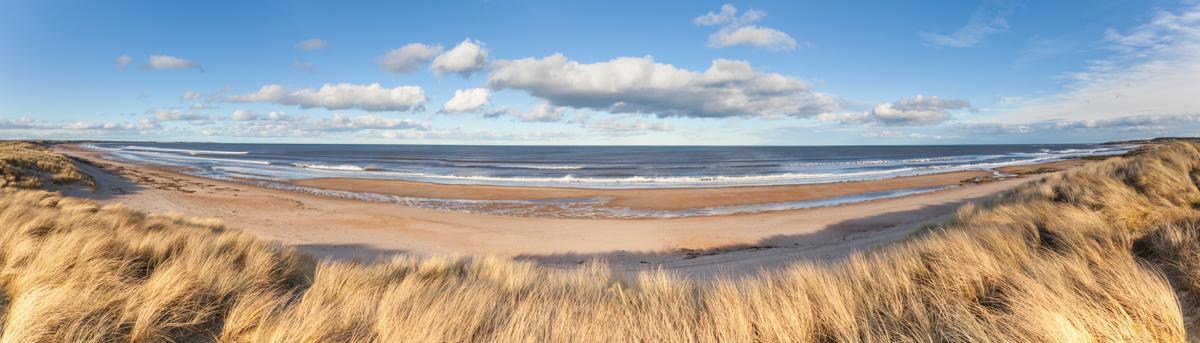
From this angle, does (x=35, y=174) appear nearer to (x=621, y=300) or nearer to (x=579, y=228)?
(x=579, y=228)

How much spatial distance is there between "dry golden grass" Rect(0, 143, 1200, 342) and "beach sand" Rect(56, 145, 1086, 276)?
365 cm

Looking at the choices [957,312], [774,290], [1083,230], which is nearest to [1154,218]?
[1083,230]

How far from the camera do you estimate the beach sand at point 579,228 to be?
11.6 meters

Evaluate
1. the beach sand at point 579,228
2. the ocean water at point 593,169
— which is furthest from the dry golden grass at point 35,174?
the ocean water at point 593,169

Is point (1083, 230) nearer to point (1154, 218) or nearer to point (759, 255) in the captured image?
point (1154, 218)

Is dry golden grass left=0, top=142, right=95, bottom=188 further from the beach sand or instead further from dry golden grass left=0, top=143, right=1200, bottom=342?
dry golden grass left=0, top=143, right=1200, bottom=342

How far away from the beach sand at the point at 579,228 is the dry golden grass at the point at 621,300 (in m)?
3.65

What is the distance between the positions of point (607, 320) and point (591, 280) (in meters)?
1.70

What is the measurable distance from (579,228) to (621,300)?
10.9 meters

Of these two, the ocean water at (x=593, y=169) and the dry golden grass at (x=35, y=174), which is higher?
the dry golden grass at (x=35, y=174)

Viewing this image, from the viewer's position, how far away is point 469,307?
12.5 feet

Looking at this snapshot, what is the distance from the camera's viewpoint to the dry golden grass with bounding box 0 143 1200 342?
3.23 meters

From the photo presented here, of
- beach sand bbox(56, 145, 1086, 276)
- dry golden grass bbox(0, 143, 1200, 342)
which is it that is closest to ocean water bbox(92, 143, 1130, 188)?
beach sand bbox(56, 145, 1086, 276)

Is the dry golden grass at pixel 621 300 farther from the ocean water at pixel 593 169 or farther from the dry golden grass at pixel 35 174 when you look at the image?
the ocean water at pixel 593 169
